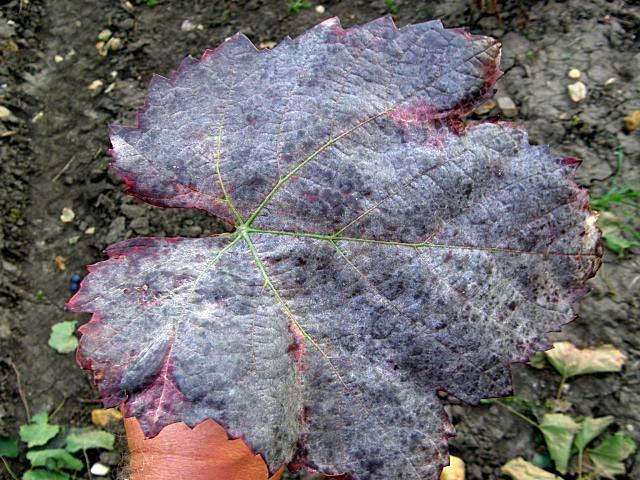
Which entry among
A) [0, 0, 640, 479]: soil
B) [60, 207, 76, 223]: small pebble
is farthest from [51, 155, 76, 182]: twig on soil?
[60, 207, 76, 223]: small pebble

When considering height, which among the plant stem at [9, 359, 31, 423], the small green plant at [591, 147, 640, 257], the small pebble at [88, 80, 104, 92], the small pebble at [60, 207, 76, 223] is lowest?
the plant stem at [9, 359, 31, 423]

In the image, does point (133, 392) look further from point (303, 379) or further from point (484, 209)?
point (484, 209)

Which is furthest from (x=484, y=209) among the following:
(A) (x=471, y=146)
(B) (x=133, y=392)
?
(B) (x=133, y=392)

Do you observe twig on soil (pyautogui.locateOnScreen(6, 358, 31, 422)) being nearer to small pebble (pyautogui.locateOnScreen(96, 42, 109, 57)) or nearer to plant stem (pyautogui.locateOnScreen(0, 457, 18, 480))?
plant stem (pyautogui.locateOnScreen(0, 457, 18, 480))

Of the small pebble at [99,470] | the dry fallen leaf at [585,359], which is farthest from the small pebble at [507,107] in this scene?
the small pebble at [99,470]

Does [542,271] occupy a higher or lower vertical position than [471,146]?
lower
